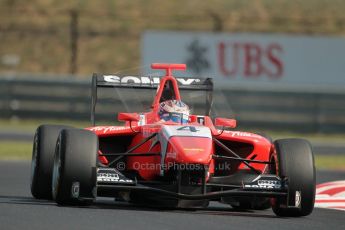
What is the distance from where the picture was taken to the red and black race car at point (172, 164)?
1078 cm

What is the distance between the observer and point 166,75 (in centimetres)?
1312

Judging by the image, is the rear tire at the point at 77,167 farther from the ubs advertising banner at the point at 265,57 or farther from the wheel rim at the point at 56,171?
the ubs advertising banner at the point at 265,57

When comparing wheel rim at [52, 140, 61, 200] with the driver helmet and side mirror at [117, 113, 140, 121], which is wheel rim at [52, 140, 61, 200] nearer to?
side mirror at [117, 113, 140, 121]

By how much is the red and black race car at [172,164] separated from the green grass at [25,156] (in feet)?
26.3

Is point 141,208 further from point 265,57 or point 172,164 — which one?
point 265,57

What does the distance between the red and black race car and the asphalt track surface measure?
158 millimetres

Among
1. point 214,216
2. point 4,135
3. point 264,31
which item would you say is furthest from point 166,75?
point 264,31

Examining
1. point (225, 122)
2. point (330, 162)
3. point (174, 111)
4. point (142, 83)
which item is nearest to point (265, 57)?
point (330, 162)

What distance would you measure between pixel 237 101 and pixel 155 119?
558 inches

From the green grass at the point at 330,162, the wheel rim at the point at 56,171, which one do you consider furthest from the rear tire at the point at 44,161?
the green grass at the point at 330,162

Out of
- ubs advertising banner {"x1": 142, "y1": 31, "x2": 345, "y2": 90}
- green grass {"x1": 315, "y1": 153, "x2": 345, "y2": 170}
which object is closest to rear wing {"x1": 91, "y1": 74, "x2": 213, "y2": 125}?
green grass {"x1": 315, "y1": 153, "x2": 345, "y2": 170}

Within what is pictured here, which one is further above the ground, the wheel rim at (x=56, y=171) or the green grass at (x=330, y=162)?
the wheel rim at (x=56, y=171)

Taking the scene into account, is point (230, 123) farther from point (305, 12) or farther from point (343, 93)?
point (305, 12)

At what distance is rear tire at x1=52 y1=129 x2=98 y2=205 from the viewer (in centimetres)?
1071
